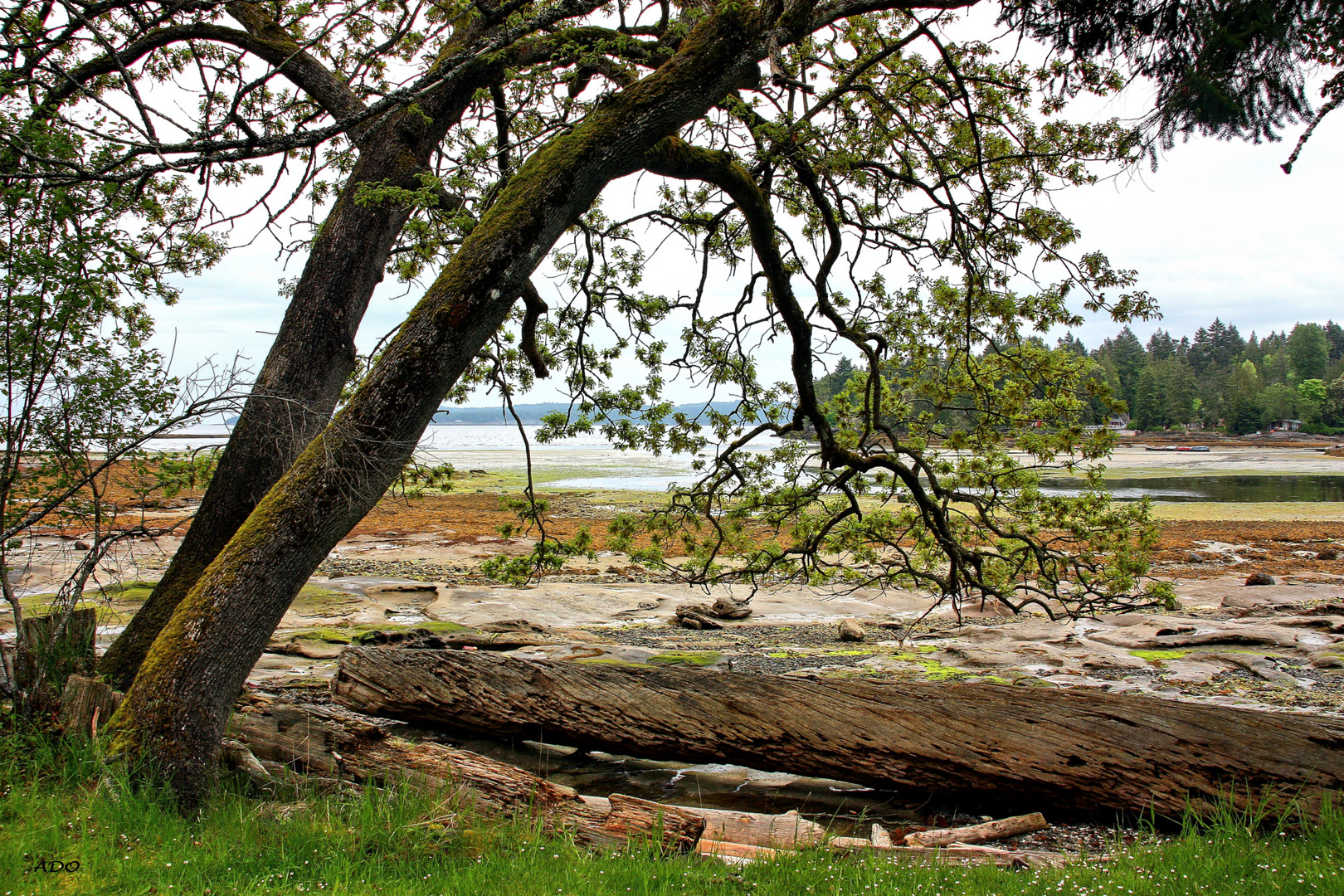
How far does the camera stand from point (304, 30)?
7980mm

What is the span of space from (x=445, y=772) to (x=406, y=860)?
0.99 metres

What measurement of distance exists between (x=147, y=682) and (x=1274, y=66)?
6.13 meters

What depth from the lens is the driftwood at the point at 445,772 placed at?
3961 mm

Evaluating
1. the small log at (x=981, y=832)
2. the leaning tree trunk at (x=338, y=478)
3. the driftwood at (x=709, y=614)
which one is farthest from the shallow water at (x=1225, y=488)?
the leaning tree trunk at (x=338, y=478)

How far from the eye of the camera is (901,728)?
5.22m

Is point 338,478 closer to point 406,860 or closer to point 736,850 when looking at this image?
point 406,860

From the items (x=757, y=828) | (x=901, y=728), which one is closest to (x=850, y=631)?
(x=901, y=728)

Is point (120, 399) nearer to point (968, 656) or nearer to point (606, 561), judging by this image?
point (968, 656)

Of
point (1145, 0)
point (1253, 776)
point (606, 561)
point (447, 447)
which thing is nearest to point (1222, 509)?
point (606, 561)

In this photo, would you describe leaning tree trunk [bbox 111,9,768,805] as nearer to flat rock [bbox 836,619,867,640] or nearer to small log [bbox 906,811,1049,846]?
small log [bbox 906,811,1049,846]

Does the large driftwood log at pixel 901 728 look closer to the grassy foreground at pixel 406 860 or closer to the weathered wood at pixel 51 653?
the grassy foreground at pixel 406 860

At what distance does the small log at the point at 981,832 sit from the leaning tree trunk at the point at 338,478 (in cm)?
381

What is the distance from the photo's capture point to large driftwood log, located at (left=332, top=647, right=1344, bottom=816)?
14.9 ft

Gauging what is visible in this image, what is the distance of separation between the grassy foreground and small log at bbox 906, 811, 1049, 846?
712mm
